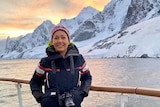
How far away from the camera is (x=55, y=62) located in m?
2.85

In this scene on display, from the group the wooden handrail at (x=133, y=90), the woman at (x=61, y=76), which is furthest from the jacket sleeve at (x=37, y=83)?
the wooden handrail at (x=133, y=90)

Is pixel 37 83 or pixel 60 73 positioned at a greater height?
pixel 60 73

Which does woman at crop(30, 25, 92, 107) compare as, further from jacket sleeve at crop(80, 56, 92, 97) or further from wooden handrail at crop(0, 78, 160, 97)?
wooden handrail at crop(0, 78, 160, 97)

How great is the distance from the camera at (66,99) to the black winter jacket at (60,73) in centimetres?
5

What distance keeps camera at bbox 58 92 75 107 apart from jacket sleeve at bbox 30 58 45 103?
9.7 inches

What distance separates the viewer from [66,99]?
271 centimetres

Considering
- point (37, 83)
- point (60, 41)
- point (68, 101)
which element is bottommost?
point (68, 101)

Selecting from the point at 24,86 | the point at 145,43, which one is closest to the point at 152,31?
the point at 145,43

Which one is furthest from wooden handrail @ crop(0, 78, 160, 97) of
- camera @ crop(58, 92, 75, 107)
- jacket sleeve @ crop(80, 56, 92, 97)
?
camera @ crop(58, 92, 75, 107)

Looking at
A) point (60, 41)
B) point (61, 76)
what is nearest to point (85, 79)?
point (61, 76)

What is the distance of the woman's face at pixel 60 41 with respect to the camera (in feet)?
9.66

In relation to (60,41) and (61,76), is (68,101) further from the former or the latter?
(60,41)

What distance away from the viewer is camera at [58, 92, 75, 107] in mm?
2697

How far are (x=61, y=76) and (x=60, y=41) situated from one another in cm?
39
